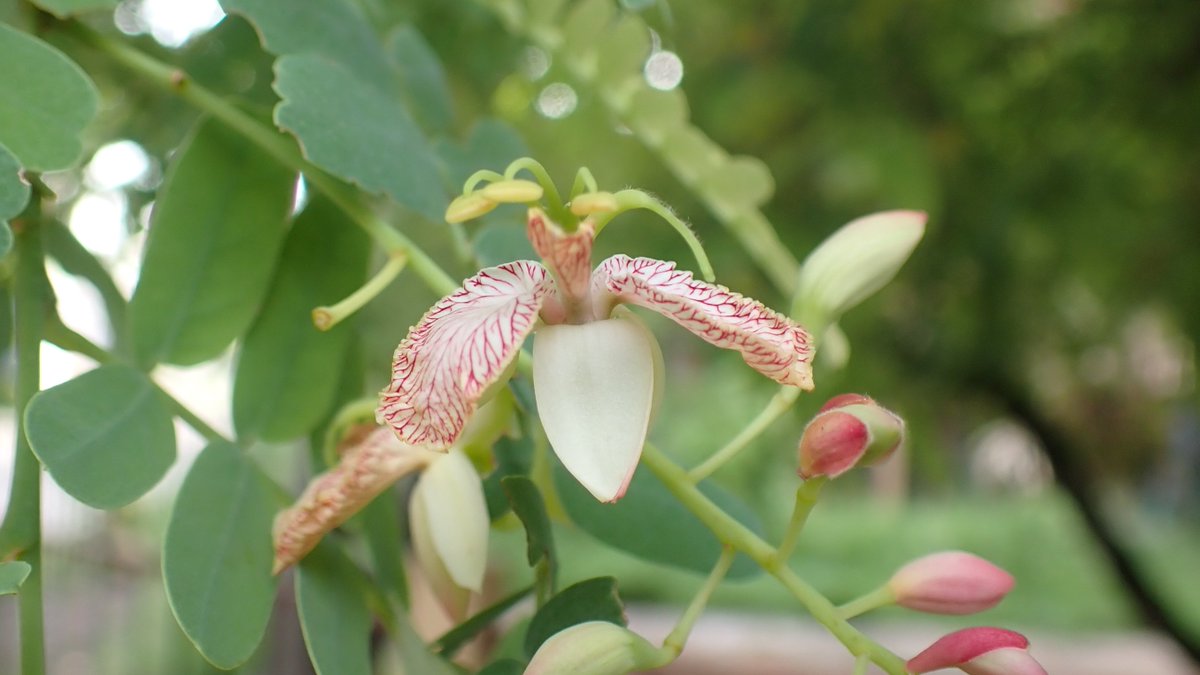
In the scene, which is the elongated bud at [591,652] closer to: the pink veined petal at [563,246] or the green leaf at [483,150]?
the pink veined petal at [563,246]

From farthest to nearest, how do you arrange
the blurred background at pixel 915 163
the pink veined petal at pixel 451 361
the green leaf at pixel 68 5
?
1. the blurred background at pixel 915 163
2. the green leaf at pixel 68 5
3. the pink veined petal at pixel 451 361

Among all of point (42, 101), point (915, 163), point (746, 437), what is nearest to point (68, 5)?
point (42, 101)

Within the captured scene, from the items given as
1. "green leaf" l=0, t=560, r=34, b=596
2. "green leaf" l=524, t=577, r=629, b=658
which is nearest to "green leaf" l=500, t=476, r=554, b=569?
"green leaf" l=524, t=577, r=629, b=658

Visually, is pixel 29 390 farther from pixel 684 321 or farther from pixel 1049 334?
pixel 1049 334

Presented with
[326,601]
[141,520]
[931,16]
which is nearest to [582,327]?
[326,601]

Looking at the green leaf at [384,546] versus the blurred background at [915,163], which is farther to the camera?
the blurred background at [915,163]

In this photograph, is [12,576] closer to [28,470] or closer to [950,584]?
[28,470]

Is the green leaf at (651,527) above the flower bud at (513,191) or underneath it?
underneath

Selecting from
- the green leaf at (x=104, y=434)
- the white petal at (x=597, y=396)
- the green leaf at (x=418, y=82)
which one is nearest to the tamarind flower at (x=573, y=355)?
the white petal at (x=597, y=396)
